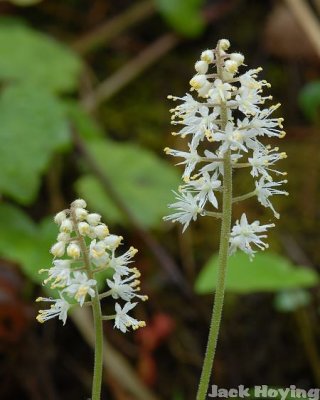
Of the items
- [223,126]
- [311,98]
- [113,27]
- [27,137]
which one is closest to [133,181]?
[27,137]

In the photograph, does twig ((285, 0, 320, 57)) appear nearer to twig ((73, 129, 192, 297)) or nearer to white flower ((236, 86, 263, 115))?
twig ((73, 129, 192, 297))

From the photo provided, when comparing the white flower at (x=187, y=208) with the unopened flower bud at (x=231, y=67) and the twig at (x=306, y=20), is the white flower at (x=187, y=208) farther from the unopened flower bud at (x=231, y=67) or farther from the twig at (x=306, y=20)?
the twig at (x=306, y=20)

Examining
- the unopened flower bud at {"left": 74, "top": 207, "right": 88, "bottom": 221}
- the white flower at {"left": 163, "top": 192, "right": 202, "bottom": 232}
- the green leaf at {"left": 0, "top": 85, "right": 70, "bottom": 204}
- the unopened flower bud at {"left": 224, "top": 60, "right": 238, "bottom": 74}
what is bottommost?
the unopened flower bud at {"left": 74, "top": 207, "right": 88, "bottom": 221}

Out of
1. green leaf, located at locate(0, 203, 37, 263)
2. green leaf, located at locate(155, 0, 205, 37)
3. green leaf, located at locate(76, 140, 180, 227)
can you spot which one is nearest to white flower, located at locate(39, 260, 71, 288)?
green leaf, located at locate(0, 203, 37, 263)

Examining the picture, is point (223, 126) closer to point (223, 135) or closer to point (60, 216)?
point (223, 135)

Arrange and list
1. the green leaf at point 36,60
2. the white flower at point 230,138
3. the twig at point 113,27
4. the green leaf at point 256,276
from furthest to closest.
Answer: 1. the twig at point 113,27
2. the green leaf at point 36,60
3. the green leaf at point 256,276
4. the white flower at point 230,138

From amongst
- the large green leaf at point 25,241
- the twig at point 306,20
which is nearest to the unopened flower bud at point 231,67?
the large green leaf at point 25,241
